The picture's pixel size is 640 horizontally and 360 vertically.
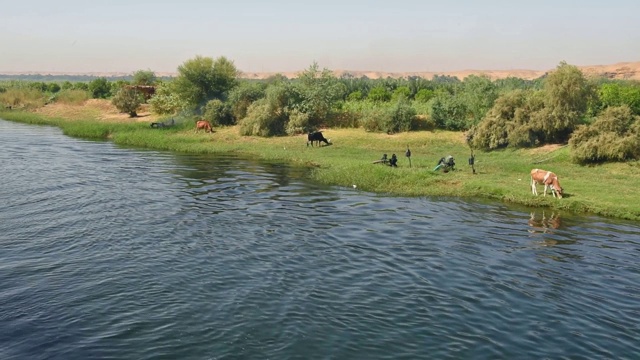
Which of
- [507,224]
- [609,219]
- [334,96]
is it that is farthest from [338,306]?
[334,96]

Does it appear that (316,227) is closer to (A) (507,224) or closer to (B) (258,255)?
(B) (258,255)

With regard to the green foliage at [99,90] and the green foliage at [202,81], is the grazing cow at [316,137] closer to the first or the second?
the green foliage at [202,81]

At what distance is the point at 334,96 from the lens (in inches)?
2051

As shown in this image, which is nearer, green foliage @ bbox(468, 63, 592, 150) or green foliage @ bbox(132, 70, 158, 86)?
green foliage @ bbox(468, 63, 592, 150)

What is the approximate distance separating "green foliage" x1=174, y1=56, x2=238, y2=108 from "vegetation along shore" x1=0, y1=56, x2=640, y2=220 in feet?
0.39

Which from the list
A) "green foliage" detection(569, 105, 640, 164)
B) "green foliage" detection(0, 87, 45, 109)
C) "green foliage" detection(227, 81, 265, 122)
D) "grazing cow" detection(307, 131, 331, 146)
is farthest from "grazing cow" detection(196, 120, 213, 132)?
"green foliage" detection(0, 87, 45, 109)

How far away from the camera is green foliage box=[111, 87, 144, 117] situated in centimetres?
6719

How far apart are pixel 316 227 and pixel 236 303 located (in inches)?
324

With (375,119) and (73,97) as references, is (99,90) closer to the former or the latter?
(73,97)

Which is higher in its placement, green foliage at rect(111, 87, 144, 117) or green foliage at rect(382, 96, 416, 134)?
green foliage at rect(111, 87, 144, 117)

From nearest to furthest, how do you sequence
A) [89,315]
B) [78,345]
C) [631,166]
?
1. [78,345]
2. [89,315]
3. [631,166]

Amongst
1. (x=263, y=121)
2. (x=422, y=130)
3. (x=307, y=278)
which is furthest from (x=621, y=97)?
(x=307, y=278)

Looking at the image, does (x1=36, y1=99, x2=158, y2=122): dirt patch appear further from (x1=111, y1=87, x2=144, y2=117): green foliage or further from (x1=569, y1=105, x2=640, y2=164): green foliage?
(x1=569, y1=105, x2=640, y2=164): green foliage

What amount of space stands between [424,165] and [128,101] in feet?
147
